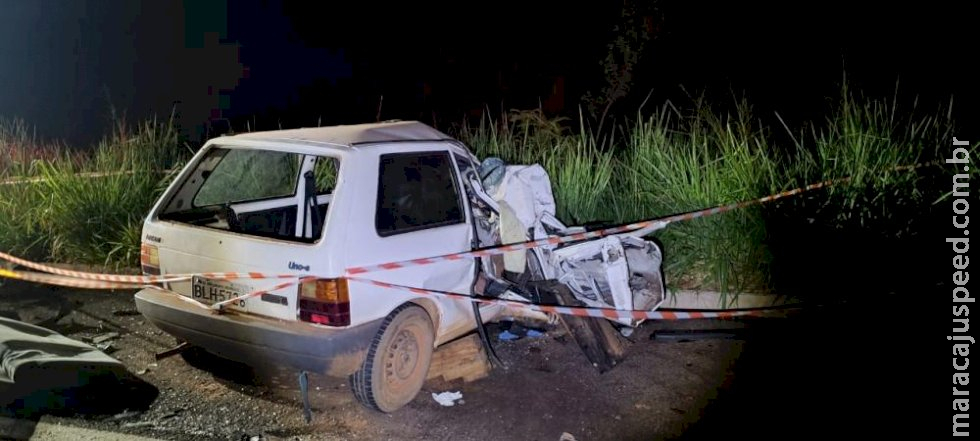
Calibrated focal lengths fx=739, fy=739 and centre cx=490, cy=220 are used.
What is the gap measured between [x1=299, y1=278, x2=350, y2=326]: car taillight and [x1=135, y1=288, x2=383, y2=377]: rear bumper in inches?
2.1

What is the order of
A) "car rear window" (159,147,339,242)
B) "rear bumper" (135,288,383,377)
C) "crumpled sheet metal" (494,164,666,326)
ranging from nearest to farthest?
"rear bumper" (135,288,383,377) < "car rear window" (159,147,339,242) < "crumpled sheet metal" (494,164,666,326)

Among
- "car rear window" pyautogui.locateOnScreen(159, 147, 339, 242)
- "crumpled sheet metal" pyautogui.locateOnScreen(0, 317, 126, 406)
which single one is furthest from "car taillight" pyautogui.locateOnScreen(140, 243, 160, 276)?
"crumpled sheet metal" pyautogui.locateOnScreen(0, 317, 126, 406)

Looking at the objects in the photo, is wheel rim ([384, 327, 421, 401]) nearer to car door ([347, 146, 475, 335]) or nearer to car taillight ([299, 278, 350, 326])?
car door ([347, 146, 475, 335])

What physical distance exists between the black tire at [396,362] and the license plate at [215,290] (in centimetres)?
79

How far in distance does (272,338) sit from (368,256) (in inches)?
26.0

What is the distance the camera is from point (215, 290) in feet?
13.7

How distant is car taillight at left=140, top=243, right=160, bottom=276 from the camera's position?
14.5 ft

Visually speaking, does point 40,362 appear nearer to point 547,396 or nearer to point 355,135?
point 355,135

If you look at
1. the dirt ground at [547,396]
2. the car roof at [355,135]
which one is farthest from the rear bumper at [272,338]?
the car roof at [355,135]

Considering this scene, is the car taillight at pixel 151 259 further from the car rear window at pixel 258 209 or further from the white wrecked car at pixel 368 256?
the car rear window at pixel 258 209

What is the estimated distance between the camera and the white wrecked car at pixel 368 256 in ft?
12.9

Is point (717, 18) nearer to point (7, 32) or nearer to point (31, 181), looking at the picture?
point (31, 181)

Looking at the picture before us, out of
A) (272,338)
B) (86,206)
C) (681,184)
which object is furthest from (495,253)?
(86,206)

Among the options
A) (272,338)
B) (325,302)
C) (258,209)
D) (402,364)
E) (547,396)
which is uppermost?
(258,209)
